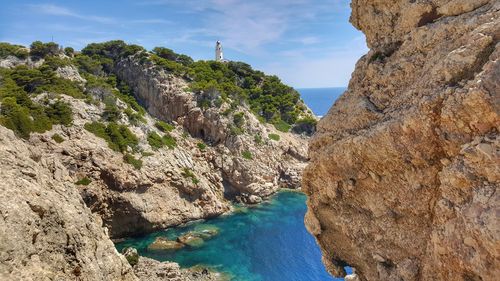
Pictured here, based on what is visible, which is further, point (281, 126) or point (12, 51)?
point (281, 126)

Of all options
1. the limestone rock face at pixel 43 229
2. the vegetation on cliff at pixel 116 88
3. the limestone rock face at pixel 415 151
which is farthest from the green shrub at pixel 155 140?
the limestone rock face at pixel 415 151

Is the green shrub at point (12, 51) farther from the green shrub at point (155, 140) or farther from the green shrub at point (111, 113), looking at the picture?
the green shrub at point (155, 140)

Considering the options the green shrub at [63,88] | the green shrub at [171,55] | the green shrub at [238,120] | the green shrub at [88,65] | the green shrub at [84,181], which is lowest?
the green shrub at [84,181]

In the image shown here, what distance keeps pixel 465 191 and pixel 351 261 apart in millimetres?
6209

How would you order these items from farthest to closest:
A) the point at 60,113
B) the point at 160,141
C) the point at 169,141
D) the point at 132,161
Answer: the point at 169,141, the point at 160,141, the point at 132,161, the point at 60,113

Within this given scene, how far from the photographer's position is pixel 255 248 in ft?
132

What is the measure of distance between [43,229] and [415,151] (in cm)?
1374

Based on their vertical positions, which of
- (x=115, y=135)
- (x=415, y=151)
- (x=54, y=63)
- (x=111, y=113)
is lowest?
(x=115, y=135)

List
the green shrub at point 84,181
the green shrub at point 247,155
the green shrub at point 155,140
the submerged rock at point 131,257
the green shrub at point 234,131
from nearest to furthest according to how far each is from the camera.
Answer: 1. the submerged rock at point 131,257
2. the green shrub at point 84,181
3. the green shrub at point 155,140
4. the green shrub at point 247,155
5. the green shrub at point 234,131

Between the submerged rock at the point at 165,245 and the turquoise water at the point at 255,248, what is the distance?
0.77m

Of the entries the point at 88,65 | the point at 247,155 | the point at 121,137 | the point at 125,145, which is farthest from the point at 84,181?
the point at 88,65

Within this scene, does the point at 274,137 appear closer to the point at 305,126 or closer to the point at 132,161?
the point at 305,126

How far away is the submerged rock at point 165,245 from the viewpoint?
124 feet

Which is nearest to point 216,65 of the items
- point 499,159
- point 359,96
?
point 359,96
